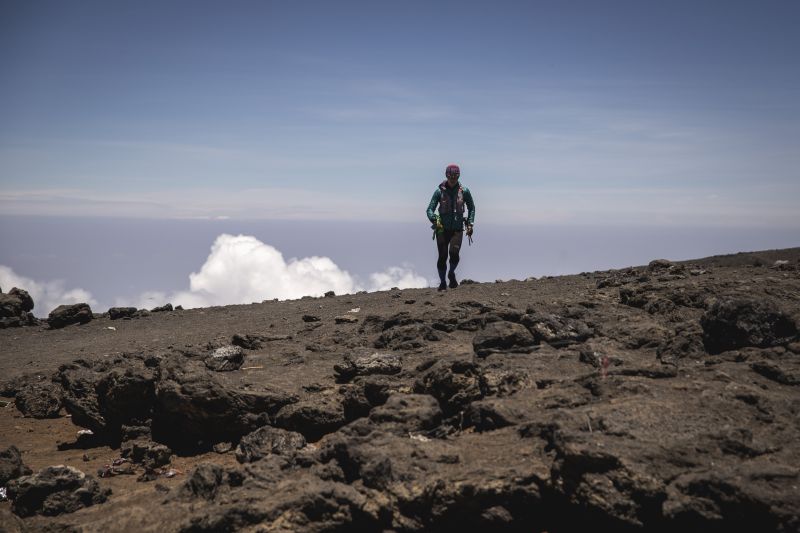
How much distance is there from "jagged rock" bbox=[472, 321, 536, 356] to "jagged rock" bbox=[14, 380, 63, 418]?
8438mm

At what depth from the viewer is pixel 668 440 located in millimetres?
5523

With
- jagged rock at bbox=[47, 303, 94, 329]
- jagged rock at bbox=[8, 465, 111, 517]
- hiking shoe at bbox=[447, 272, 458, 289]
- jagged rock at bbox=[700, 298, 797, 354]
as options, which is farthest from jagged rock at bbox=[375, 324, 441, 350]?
jagged rock at bbox=[47, 303, 94, 329]

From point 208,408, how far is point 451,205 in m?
9.85

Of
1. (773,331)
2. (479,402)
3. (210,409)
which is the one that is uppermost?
(773,331)

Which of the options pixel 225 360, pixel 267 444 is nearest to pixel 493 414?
pixel 267 444

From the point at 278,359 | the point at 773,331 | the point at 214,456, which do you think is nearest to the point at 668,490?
the point at 773,331

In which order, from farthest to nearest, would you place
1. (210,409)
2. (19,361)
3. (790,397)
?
1. (19,361)
2. (210,409)
3. (790,397)

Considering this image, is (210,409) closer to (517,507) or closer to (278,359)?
(278,359)

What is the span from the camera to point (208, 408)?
8.88 metres

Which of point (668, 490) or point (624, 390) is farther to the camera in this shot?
point (624, 390)

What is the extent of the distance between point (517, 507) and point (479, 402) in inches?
65.0

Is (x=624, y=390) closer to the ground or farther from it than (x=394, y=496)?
farther from it

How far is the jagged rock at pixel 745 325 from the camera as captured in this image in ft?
26.9

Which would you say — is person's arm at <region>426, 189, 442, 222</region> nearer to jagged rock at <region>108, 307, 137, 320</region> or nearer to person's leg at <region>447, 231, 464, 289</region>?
person's leg at <region>447, 231, 464, 289</region>
